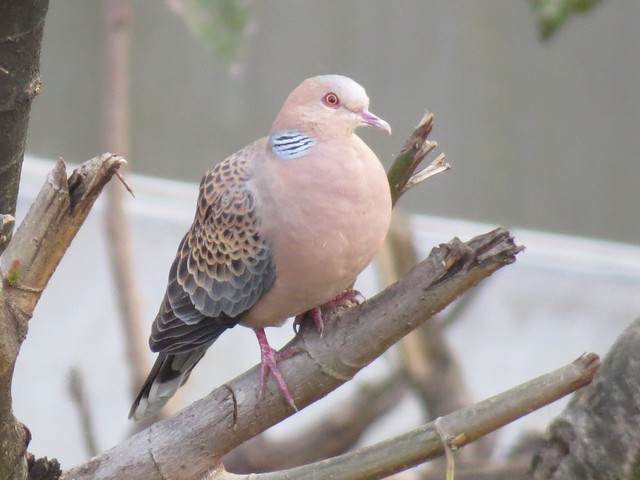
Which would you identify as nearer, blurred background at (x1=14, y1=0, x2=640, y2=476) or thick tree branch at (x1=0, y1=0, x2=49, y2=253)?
thick tree branch at (x1=0, y1=0, x2=49, y2=253)

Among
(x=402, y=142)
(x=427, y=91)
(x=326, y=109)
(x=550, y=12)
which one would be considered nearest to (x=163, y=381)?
(x=326, y=109)

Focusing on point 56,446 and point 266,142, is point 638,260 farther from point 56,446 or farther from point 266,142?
point 266,142

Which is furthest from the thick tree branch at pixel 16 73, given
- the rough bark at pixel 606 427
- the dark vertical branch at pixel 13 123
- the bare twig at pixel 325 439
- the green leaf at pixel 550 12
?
the bare twig at pixel 325 439

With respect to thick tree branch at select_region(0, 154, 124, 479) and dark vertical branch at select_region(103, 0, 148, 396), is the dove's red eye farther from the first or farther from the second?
dark vertical branch at select_region(103, 0, 148, 396)

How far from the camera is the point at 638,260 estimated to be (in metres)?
3.73

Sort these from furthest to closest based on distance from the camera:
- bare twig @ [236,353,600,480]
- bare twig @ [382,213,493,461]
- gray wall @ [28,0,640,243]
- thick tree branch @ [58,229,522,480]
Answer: gray wall @ [28,0,640,243] < bare twig @ [382,213,493,461] < thick tree branch @ [58,229,522,480] < bare twig @ [236,353,600,480]

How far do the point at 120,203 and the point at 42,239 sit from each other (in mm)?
1405

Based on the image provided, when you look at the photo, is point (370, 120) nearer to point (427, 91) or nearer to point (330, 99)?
point (330, 99)

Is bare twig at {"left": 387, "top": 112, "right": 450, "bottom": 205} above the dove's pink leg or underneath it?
above

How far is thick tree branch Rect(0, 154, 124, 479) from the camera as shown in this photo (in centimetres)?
98

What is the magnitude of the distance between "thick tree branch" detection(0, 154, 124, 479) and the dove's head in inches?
18.8

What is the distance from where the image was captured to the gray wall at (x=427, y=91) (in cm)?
342

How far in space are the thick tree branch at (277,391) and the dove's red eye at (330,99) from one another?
0.33 m

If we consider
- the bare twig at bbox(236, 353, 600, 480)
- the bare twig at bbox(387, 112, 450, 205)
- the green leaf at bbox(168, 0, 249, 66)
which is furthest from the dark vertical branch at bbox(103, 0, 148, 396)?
the bare twig at bbox(236, 353, 600, 480)
